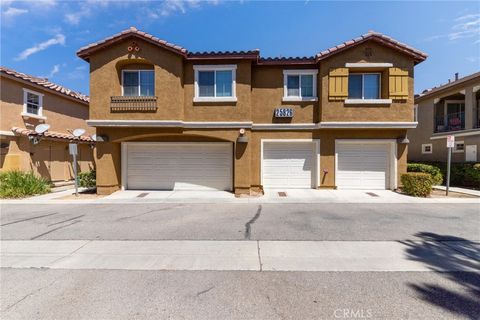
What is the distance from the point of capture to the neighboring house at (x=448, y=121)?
15.5 metres

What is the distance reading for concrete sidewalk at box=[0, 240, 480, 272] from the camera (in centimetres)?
446

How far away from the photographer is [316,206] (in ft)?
30.0

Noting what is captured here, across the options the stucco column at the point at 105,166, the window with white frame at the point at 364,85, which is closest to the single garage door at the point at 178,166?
the stucco column at the point at 105,166

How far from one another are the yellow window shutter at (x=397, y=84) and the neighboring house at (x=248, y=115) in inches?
1.9

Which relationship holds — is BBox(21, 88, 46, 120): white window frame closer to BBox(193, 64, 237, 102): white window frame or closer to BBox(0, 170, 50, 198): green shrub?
BBox(0, 170, 50, 198): green shrub

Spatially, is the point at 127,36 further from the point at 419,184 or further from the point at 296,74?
the point at 419,184

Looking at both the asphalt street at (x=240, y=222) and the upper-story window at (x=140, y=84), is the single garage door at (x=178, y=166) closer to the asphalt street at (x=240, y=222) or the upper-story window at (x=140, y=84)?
the upper-story window at (x=140, y=84)

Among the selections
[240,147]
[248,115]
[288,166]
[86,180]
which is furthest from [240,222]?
[86,180]

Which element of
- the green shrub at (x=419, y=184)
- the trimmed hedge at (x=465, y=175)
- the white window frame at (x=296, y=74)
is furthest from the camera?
the trimmed hedge at (x=465, y=175)

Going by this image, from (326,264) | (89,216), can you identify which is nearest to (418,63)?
(326,264)

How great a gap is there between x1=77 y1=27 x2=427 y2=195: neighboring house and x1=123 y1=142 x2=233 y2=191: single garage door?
0.17 ft

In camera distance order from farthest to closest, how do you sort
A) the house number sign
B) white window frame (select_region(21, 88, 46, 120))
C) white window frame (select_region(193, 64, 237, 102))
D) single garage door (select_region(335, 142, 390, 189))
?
white window frame (select_region(21, 88, 46, 120)) → single garage door (select_region(335, 142, 390, 189)) → the house number sign → white window frame (select_region(193, 64, 237, 102))

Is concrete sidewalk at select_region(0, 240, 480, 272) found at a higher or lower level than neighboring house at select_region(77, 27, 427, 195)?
lower

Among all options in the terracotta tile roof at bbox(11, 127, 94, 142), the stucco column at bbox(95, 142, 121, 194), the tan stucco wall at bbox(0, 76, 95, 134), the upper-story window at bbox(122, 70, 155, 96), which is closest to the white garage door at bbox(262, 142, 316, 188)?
the upper-story window at bbox(122, 70, 155, 96)
